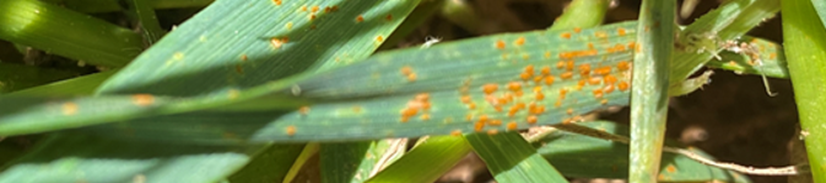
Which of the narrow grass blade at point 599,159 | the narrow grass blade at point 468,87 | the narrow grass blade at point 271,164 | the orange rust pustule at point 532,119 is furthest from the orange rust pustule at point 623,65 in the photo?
the narrow grass blade at point 271,164

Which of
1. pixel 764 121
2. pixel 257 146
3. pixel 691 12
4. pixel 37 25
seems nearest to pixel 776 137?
pixel 764 121

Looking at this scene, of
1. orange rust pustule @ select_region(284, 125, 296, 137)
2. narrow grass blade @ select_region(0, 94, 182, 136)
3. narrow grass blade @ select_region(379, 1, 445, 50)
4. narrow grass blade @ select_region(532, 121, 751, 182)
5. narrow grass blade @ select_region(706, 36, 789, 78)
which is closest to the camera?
narrow grass blade @ select_region(0, 94, 182, 136)

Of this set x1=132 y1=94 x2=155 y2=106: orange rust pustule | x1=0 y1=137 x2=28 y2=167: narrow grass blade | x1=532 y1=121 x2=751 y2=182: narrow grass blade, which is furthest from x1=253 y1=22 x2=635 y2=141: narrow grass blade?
x1=0 y1=137 x2=28 y2=167: narrow grass blade

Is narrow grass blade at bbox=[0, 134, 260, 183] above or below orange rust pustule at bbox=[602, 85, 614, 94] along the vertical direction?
above

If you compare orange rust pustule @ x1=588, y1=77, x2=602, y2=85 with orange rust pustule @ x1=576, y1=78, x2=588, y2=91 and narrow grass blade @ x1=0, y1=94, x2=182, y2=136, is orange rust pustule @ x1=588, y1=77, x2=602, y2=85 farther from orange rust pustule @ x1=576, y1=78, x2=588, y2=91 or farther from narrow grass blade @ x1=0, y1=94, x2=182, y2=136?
narrow grass blade @ x1=0, y1=94, x2=182, y2=136

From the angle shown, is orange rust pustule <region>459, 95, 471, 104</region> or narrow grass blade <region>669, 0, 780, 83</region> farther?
narrow grass blade <region>669, 0, 780, 83</region>
